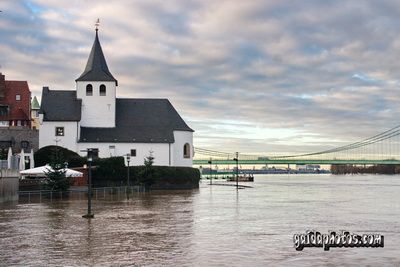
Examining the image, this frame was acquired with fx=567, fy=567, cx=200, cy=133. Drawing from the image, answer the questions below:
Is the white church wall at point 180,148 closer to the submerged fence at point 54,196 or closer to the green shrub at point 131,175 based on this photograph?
the green shrub at point 131,175

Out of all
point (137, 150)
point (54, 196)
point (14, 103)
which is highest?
point (14, 103)

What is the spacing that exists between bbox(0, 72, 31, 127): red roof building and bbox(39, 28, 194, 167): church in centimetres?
1245

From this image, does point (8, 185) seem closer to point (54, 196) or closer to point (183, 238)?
point (54, 196)

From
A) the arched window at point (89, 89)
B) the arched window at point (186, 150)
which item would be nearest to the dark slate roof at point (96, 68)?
the arched window at point (89, 89)

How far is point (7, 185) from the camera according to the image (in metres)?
40.4

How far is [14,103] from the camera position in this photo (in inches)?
3487

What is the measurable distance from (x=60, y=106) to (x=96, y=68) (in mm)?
7215

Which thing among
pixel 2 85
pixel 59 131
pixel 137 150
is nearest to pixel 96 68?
pixel 59 131

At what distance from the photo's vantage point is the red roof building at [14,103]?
85.6 metres

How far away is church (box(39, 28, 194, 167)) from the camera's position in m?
72.6

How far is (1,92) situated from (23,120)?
683cm

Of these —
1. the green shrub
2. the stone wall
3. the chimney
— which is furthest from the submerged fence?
the chimney

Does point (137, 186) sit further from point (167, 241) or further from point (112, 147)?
point (167, 241)

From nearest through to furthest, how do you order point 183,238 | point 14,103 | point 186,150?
1. point 183,238
2. point 186,150
3. point 14,103
